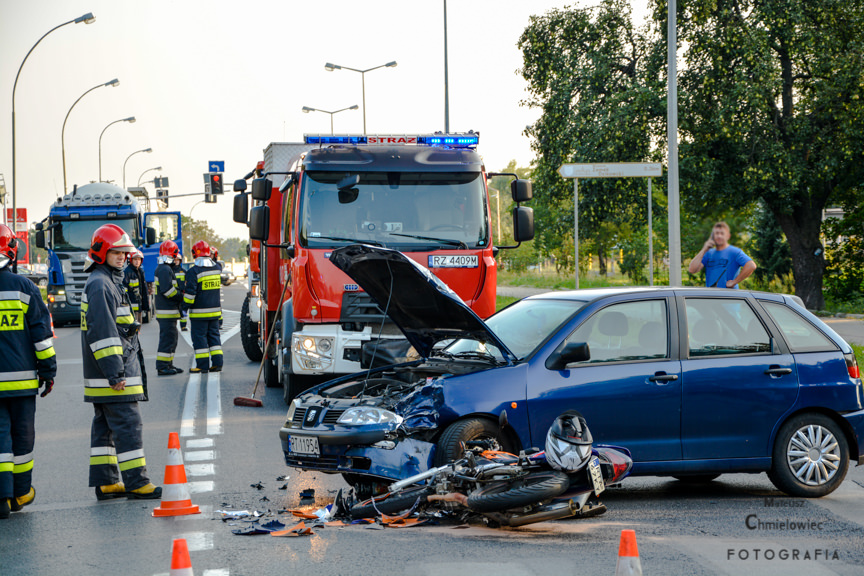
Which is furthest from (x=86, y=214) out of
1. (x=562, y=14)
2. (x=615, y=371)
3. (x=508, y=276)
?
(x=508, y=276)

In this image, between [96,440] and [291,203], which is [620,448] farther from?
[291,203]

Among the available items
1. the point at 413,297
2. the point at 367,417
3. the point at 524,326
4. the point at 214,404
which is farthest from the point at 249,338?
the point at 367,417

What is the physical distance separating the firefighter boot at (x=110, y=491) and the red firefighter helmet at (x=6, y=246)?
175cm

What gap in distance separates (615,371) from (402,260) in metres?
1.64

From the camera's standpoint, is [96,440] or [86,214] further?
[86,214]

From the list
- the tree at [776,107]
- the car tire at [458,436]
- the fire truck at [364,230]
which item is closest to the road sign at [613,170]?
the fire truck at [364,230]

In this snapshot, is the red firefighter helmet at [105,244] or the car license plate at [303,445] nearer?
the car license plate at [303,445]

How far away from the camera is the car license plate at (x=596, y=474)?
18.3ft

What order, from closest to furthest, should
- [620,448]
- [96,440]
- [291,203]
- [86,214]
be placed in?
[620,448]
[96,440]
[291,203]
[86,214]

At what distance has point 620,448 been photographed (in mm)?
6090

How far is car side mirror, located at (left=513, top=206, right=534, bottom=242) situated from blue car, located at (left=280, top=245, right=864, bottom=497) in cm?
371

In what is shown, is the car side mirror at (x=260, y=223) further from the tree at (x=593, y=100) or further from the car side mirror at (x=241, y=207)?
the tree at (x=593, y=100)

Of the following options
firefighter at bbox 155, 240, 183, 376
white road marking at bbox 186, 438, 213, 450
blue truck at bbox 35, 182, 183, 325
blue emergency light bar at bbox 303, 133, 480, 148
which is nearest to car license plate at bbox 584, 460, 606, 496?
white road marking at bbox 186, 438, 213, 450

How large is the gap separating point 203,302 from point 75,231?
13186 millimetres
